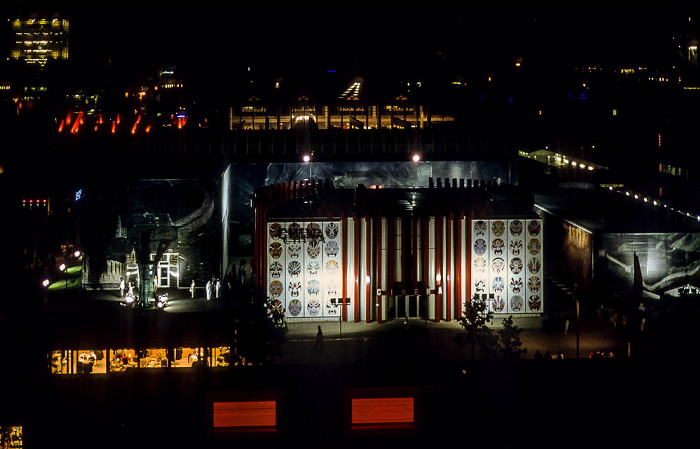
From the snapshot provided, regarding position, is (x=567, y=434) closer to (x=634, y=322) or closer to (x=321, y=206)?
(x=634, y=322)

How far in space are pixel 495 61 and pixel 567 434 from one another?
328ft

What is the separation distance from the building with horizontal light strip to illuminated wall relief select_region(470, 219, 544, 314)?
0.13ft

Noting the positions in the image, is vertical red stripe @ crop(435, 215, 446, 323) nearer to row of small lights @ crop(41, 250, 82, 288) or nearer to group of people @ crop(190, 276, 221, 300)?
group of people @ crop(190, 276, 221, 300)

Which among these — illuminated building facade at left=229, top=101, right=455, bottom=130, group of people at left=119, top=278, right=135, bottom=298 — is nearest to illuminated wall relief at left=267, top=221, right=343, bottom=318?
group of people at left=119, top=278, right=135, bottom=298

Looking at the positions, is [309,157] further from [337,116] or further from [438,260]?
[337,116]

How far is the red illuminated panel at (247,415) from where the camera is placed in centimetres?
1606

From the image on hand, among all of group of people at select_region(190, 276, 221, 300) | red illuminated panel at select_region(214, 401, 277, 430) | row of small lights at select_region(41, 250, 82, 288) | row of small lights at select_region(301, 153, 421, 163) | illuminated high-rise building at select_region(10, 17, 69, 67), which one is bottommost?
red illuminated panel at select_region(214, 401, 277, 430)

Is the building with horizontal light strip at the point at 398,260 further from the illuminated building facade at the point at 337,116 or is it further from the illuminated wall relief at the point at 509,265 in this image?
the illuminated building facade at the point at 337,116

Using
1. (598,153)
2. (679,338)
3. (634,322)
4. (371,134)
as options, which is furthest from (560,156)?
(679,338)

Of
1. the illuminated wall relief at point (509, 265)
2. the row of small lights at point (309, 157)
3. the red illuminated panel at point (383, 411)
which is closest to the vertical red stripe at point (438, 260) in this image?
the illuminated wall relief at point (509, 265)

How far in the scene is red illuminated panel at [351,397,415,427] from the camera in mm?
16109

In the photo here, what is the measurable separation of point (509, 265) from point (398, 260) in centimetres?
458

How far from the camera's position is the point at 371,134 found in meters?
42.1

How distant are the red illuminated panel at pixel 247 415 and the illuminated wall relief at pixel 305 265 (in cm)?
1338
